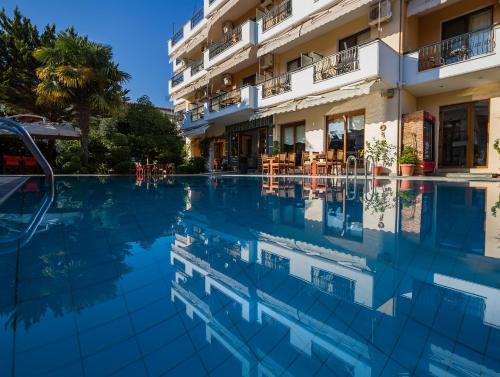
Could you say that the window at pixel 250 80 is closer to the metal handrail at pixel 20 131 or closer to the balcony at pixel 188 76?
the balcony at pixel 188 76

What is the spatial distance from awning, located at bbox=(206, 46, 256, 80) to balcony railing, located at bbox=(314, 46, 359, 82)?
222 inches

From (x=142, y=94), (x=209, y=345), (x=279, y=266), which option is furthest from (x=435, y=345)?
(x=142, y=94)

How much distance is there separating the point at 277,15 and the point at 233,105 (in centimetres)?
561

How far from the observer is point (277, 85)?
17.3 metres

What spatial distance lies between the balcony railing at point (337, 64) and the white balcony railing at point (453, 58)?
206 cm

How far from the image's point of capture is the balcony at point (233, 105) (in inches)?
720

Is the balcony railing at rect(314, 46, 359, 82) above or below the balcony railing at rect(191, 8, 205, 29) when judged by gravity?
below

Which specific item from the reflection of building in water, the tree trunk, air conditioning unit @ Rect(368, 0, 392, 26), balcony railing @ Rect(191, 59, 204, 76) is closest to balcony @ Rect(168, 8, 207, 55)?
balcony railing @ Rect(191, 59, 204, 76)

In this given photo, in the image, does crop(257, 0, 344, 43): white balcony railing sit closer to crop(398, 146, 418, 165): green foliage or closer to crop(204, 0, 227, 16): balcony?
crop(204, 0, 227, 16): balcony

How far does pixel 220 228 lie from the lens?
382cm

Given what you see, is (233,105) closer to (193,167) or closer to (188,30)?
(193,167)

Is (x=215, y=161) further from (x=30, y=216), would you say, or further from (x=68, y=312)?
(x=68, y=312)

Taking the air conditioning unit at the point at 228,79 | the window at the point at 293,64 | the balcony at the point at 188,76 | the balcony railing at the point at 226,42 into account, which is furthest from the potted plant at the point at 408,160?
the balcony at the point at 188,76

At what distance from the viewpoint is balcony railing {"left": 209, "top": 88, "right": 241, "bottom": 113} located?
63.9 ft
